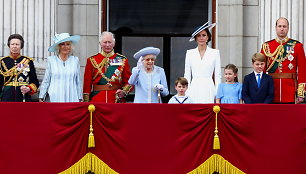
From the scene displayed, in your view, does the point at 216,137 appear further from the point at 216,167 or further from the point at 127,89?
the point at 127,89

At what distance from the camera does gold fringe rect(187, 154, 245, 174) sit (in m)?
7.96

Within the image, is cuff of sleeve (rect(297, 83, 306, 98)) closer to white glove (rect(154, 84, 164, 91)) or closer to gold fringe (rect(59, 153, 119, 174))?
white glove (rect(154, 84, 164, 91))

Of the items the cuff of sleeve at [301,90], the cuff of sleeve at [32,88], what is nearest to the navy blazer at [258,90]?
the cuff of sleeve at [301,90]

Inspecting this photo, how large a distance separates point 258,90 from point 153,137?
1.67 meters

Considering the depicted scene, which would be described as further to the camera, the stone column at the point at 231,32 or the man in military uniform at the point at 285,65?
the stone column at the point at 231,32

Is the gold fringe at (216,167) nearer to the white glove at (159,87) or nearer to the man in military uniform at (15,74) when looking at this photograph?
the white glove at (159,87)

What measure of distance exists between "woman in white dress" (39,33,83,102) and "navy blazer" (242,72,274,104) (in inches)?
87.3

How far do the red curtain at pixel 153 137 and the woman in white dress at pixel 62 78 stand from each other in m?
1.02

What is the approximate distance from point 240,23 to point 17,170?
542cm

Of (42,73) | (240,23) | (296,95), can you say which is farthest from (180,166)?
(240,23)

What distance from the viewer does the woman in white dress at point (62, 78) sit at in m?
9.03

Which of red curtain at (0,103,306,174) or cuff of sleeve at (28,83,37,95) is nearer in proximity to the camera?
red curtain at (0,103,306,174)

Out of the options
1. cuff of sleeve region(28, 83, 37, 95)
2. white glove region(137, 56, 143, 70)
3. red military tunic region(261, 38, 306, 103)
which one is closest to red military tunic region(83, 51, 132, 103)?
white glove region(137, 56, 143, 70)

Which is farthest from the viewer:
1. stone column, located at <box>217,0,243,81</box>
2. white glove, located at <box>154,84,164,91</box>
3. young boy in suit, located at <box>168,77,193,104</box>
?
stone column, located at <box>217,0,243,81</box>
